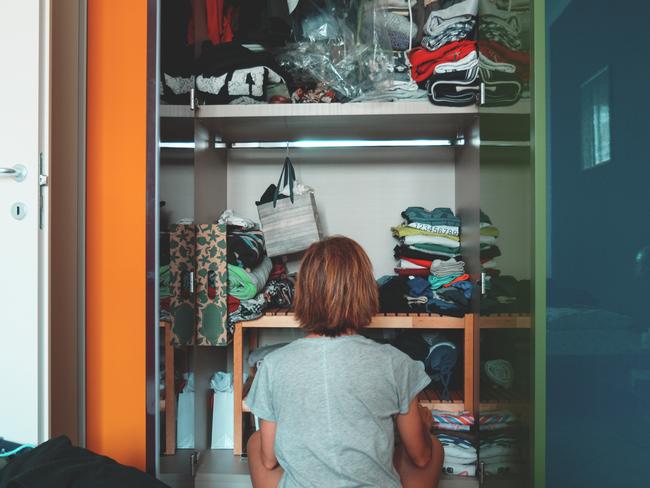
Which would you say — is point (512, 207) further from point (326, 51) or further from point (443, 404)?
point (326, 51)

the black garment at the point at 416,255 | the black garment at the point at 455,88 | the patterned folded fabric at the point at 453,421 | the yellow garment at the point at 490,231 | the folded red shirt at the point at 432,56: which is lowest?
the patterned folded fabric at the point at 453,421

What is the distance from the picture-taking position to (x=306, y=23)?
7.21ft

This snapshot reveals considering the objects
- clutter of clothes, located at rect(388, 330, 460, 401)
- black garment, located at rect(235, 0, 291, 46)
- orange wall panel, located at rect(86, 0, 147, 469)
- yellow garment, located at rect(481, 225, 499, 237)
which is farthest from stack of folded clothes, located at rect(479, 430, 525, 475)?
black garment, located at rect(235, 0, 291, 46)

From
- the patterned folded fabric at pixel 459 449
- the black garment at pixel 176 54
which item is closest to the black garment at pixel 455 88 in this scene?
the black garment at pixel 176 54

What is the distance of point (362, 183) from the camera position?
264 centimetres

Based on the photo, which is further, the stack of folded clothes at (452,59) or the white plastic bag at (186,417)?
the stack of folded clothes at (452,59)

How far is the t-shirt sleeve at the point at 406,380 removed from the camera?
1.19m

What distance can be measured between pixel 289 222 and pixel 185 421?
0.88m

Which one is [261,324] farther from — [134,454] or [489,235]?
[489,235]

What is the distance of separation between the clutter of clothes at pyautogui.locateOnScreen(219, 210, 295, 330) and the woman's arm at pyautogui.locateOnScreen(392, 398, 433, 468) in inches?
38.0

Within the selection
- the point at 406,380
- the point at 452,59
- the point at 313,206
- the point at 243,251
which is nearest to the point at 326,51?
the point at 452,59

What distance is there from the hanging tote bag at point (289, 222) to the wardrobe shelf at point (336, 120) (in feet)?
0.67

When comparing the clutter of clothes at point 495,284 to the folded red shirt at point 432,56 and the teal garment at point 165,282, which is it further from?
the teal garment at point 165,282

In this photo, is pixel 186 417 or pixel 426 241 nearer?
pixel 186 417
